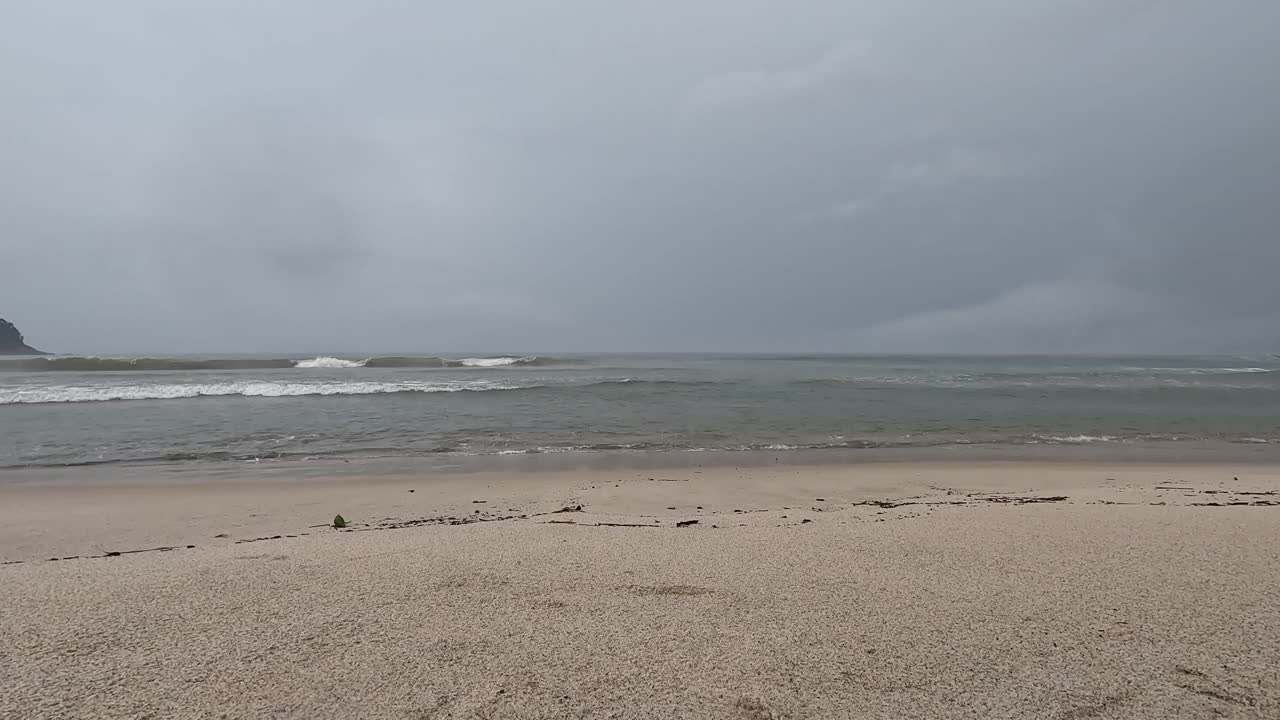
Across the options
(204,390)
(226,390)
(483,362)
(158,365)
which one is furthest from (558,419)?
(158,365)

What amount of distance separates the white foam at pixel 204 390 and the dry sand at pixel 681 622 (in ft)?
72.9

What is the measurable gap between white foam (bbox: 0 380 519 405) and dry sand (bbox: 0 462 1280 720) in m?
22.2

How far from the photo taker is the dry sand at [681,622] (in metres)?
1.73

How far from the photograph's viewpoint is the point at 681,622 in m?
2.25

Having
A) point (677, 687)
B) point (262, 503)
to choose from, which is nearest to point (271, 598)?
point (677, 687)

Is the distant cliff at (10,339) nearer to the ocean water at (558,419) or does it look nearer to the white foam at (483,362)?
the white foam at (483,362)

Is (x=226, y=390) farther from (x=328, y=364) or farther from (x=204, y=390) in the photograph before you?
(x=328, y=364)

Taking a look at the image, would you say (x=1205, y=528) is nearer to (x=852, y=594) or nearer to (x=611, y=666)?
(x=852, y=594)

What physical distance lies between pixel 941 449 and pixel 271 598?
39.2ft

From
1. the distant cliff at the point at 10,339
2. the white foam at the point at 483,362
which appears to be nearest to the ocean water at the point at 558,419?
the white foam at the point at 483,362

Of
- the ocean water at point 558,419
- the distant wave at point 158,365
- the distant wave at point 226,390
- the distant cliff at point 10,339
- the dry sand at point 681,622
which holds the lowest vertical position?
the ocean water at point 558,419

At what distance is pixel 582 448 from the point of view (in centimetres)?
1119

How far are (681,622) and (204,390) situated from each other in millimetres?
28352

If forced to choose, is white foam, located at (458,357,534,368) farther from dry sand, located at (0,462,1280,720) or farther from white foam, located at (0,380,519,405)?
dry sand, located at (0,462,1280,720)
